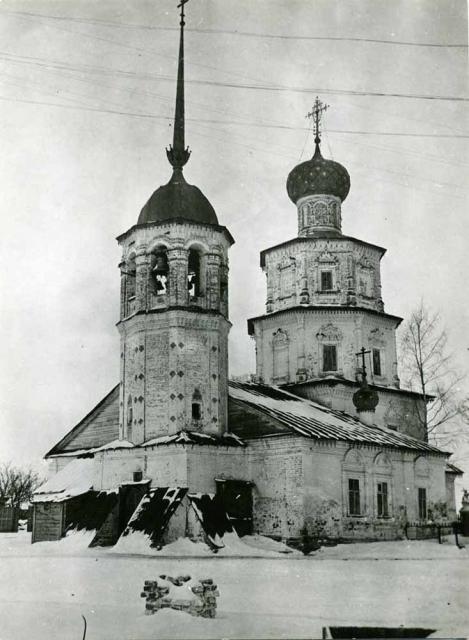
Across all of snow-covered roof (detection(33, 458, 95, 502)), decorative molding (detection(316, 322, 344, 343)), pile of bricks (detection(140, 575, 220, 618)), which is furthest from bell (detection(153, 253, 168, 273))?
pile of bricks (detection(140, 575, 220, 618))

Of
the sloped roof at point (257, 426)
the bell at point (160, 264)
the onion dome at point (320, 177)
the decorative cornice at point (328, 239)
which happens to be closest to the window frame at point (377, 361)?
the sloped roof at point (257, 426)

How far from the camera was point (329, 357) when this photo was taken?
2825 centimetres

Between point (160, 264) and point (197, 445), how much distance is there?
496cm

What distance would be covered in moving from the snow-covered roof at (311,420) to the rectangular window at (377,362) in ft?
8.31

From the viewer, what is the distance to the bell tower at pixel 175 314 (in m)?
21.5

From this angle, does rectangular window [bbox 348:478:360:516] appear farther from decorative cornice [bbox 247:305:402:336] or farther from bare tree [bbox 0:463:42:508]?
bare tree [bbox 0:463:42:508]

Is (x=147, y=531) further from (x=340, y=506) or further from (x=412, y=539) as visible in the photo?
(x=412, y=539)

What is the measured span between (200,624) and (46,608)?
2694 mm

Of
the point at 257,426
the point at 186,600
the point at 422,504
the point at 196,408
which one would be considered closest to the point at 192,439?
the point at 196,408

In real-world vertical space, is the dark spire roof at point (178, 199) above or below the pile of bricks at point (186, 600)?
above

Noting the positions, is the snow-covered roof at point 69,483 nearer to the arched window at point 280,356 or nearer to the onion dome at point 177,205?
the onion dome at point 177,205

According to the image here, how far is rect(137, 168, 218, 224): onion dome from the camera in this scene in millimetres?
22312

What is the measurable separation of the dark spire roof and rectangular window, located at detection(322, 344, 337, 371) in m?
7.60

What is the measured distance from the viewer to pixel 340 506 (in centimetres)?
2200
